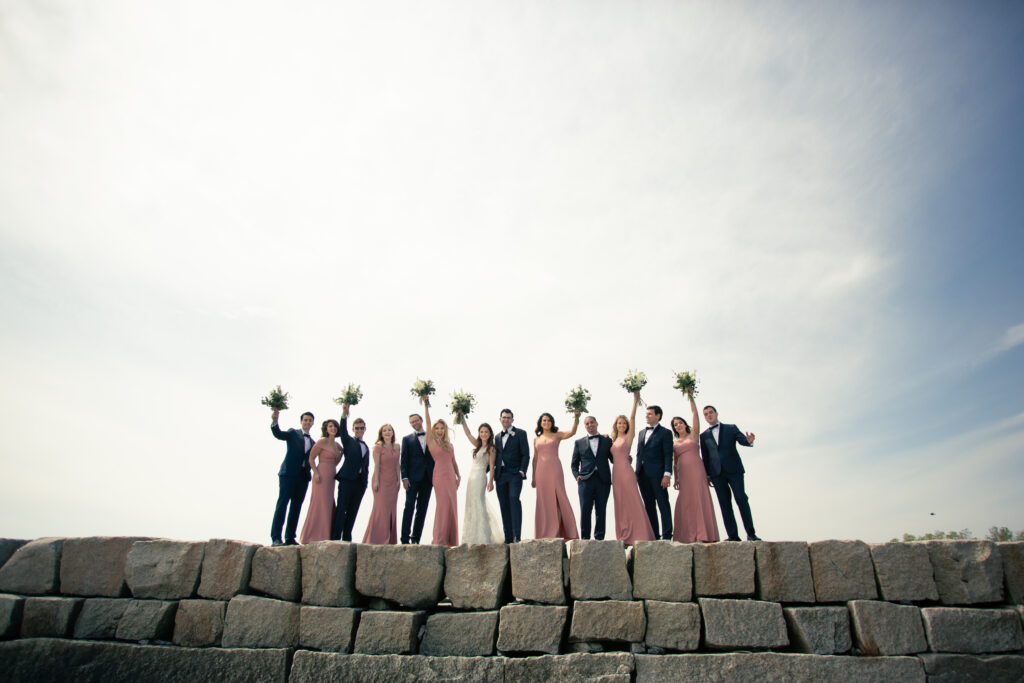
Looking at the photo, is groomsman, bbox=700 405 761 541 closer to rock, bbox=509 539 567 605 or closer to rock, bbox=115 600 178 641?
rock, bbox=509 539 567 605

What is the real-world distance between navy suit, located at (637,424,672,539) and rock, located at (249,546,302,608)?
4.68 meters

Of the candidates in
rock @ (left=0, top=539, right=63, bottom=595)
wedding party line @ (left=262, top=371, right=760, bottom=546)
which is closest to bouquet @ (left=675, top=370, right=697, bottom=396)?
wedding party line @ (left=262, top=371, right=760, bottom=546)

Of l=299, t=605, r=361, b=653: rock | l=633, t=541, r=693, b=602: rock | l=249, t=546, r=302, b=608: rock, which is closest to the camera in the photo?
l=633, t=541, r=693, b=602: rock

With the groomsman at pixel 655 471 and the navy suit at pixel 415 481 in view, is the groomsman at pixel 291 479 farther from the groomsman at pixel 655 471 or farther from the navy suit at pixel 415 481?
the groomsman at pixel 655 471

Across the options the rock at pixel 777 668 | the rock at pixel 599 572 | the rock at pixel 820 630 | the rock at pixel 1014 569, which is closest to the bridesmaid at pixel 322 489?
the rock at pixel 599 572

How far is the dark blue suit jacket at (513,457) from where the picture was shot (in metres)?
8.14

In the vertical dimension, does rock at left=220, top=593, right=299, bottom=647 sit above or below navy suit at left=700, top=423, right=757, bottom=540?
below

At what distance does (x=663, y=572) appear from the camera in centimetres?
613

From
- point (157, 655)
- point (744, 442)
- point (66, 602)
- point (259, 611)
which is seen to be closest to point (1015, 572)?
point (744, 442)

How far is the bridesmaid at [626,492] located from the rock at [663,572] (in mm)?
1444

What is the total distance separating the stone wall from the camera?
5.75m

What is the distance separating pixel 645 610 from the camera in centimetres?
600

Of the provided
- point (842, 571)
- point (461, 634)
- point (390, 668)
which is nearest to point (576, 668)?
point (461, 634)

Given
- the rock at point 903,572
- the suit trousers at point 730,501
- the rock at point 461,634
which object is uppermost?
the suit trousers at point 730,501
